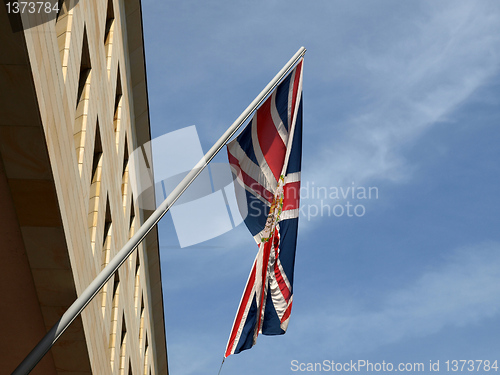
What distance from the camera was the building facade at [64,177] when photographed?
993 cm

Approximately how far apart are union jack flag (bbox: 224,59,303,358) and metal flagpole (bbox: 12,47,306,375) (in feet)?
1.92

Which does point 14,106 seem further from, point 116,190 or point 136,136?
point 136,136

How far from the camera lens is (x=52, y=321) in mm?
13398

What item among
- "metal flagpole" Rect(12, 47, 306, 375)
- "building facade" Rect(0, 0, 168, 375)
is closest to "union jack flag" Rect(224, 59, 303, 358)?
"metal flagpole" Rect(12, 47, 306, 375)

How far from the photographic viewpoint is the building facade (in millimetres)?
9930

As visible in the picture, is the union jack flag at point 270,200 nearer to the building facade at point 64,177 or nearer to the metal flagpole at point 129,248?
the metal flagpole at point 129,248

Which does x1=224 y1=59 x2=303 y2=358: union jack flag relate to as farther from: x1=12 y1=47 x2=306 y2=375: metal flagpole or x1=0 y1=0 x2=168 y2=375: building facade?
x1=0 y1=0 x2=168 y2=375: building facade

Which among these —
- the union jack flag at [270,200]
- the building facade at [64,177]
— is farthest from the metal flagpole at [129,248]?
the building facade at [64,177]

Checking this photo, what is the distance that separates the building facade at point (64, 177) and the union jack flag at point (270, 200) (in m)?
3.55

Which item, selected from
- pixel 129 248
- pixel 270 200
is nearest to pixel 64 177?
pixel 129 248

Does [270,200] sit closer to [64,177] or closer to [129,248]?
[64,177]

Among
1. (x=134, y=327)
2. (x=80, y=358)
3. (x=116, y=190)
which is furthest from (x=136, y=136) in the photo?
(x=80, y=358)

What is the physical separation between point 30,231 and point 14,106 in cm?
289

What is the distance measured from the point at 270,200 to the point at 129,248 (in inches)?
180
